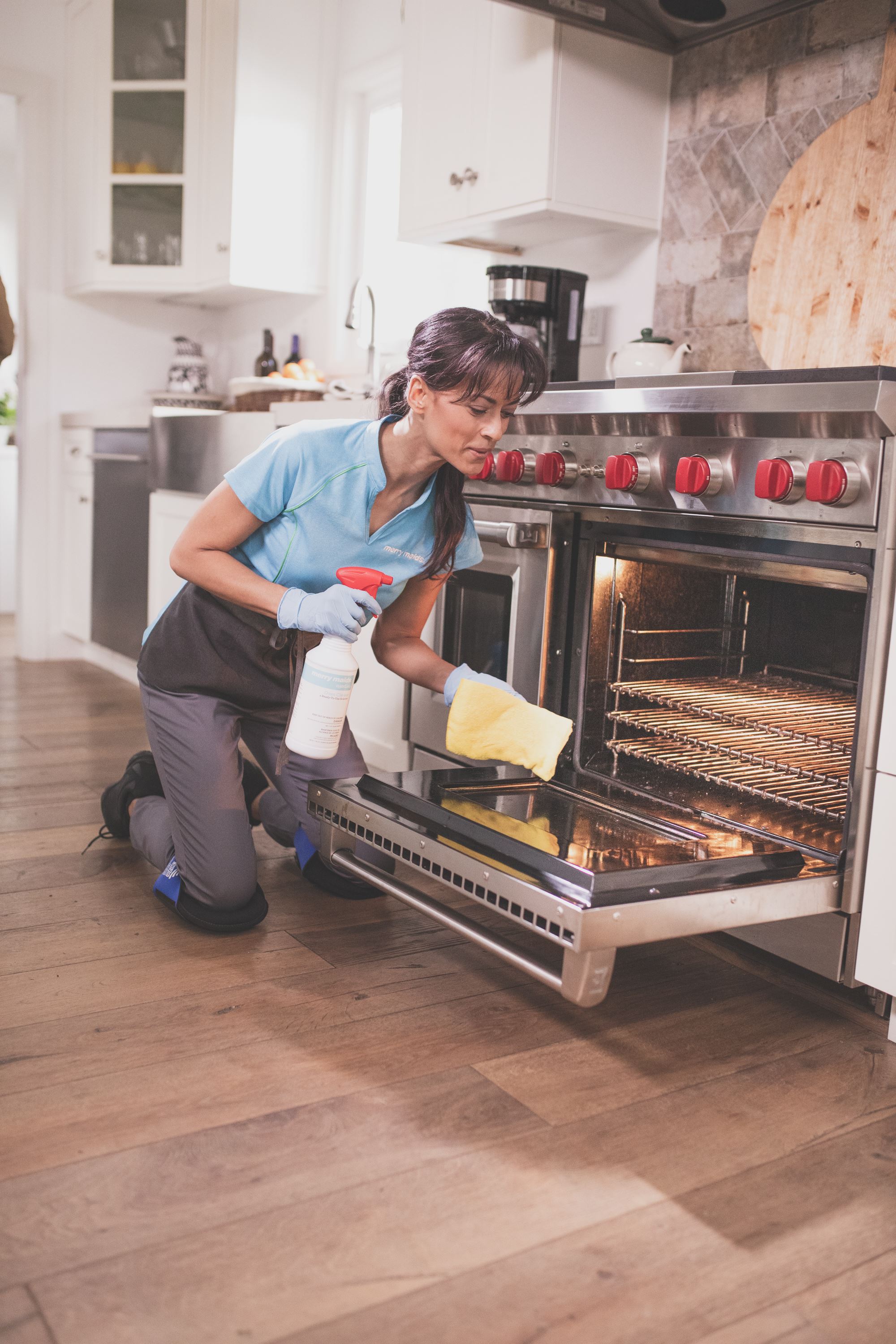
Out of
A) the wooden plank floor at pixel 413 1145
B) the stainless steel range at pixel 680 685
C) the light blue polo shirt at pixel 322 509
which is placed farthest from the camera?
the light blue polo shirt at pixel 322 509

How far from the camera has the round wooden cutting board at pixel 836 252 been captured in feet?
6.69

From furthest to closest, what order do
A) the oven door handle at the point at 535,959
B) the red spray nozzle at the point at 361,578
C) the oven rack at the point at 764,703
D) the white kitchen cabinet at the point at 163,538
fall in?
1. the white kitchen cabinet at the point at 163,538
2. the oven rack at the point at 764,703
3. the red spray nozzle at the point at 361,578
4. the oven door handle at the point at 535,959

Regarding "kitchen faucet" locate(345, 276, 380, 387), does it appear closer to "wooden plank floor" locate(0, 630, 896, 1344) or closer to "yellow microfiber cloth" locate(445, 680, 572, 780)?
"yellow microfiber cloth" locate(445, 680, 572, 780)

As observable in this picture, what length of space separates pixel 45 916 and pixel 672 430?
1.31 m

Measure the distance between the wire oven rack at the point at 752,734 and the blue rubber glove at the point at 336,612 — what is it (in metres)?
0.59

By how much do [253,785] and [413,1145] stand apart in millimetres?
1157

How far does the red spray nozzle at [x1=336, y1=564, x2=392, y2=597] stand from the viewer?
166 centimetres

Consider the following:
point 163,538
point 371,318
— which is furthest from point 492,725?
point 163,538

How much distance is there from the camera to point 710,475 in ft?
5.54

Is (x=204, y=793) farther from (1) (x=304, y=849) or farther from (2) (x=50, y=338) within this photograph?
(2) (x=50, y=338)

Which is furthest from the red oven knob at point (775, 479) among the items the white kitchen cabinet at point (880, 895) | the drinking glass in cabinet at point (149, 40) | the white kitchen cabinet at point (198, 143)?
the drinking glass in cabinet at point (149, 40)

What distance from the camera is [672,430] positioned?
1.78 m

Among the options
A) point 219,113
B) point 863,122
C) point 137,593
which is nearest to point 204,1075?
point 863,122

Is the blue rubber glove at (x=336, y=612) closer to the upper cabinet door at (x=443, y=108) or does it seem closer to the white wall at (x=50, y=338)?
the upper cabinet door at (x=443, y=108)
